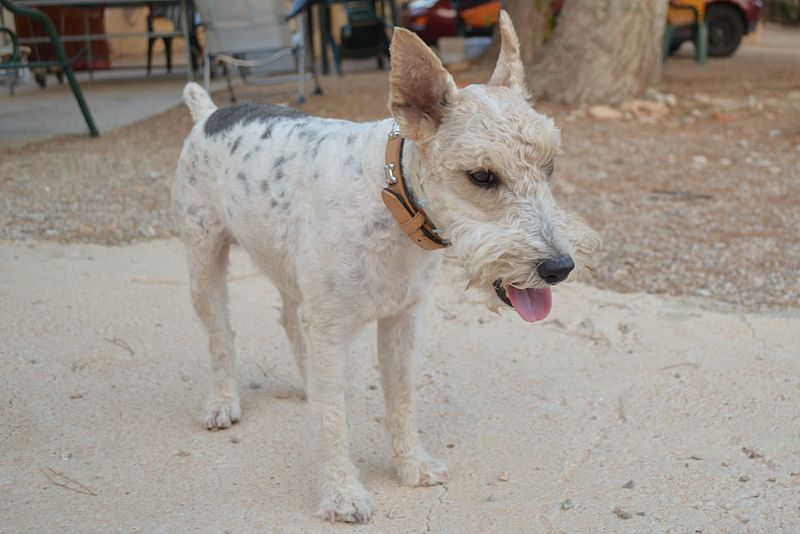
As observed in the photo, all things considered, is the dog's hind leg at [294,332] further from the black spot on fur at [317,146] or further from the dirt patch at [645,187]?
the dirt patch at [645,187]

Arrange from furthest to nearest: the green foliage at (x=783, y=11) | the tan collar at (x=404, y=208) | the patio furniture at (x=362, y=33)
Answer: the green foliage at (x=783, y=11) < the patio furniture at (x=362, y=33) < the tan collar at (x=404, y=208)

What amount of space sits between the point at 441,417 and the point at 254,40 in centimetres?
770

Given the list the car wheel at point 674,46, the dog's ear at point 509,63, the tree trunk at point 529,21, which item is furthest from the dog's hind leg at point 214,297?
the car wheel at point 674,46

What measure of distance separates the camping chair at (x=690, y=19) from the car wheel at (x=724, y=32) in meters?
1.81

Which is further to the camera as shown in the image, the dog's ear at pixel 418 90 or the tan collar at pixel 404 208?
the tan collar at pixel 404 208

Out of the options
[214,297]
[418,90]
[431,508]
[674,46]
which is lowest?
[674,46]

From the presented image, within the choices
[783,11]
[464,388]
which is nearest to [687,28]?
[464,388]

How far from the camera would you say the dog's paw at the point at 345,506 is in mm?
2934

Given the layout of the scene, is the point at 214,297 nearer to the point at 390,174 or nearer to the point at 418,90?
the point at 390,174

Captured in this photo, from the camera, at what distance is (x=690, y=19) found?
45.4 ft

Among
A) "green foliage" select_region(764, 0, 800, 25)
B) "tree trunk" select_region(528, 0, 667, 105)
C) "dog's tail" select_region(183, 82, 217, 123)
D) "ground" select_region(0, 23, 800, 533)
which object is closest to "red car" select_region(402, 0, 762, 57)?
"tree trunk" select_region(528, 0, 667, 105)

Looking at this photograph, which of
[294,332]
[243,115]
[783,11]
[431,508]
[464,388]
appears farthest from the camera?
[783,11]

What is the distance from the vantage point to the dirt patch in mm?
5293

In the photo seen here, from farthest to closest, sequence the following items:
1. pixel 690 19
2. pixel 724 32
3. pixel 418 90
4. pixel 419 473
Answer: pixel 724 32, pixel 690 19, pixel 419 473, pixel 418 90
